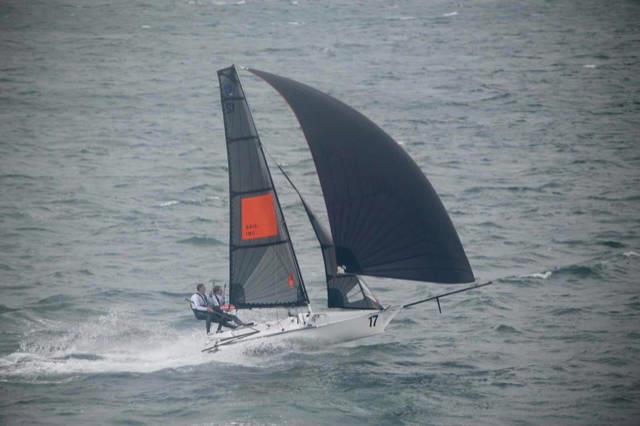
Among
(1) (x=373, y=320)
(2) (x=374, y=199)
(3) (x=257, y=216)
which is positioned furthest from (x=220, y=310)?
(2) (x=374, y=199)

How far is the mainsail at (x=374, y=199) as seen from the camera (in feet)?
70.2

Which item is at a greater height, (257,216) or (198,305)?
(257,216)

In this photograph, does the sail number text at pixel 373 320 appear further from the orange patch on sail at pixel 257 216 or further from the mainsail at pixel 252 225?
the orange patch on sail at pixel 257 216

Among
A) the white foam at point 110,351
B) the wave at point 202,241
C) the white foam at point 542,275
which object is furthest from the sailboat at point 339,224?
the wave at point 202,241

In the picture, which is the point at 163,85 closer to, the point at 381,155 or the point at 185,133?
the point at 185,133

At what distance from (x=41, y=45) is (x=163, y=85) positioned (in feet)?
52.1

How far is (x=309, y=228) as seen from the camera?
3397 centimetres

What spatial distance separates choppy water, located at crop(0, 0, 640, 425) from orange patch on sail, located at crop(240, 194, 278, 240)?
2.50 metres

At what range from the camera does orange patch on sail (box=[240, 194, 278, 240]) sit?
75.3 ft

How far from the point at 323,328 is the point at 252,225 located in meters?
2.59

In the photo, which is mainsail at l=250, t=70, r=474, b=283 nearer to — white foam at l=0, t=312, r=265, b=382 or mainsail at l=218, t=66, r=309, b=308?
mainsail at l=218, t=66, r=309, b=308

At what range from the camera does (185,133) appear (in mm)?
49562

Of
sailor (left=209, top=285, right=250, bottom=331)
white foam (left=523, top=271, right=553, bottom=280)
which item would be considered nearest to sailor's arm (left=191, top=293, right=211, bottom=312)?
sailor (left=209, top=285, right=250, bottom=331)

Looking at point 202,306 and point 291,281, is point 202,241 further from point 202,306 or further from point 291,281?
point 291,281
